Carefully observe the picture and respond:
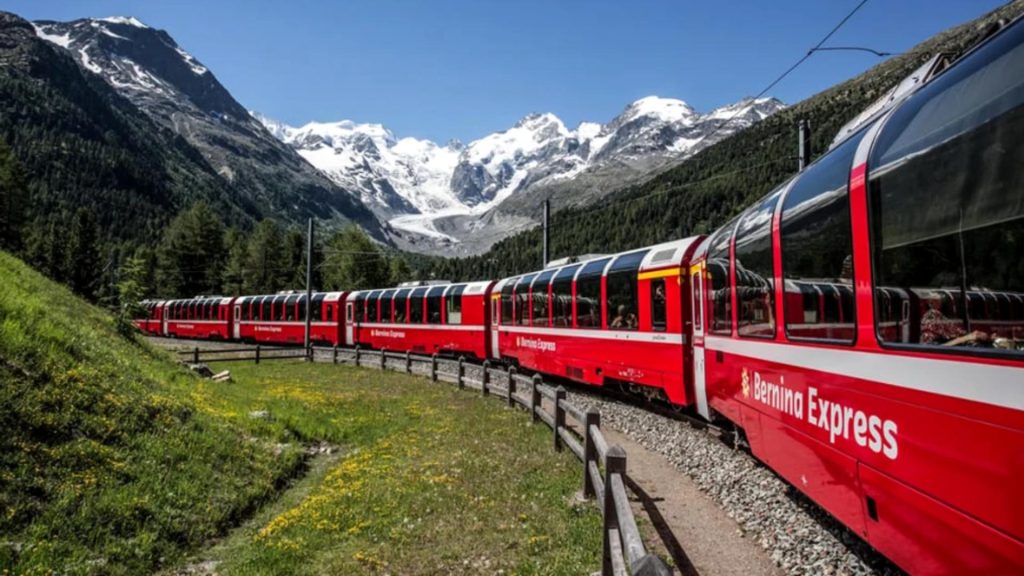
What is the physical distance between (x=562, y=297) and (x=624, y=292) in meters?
3.56

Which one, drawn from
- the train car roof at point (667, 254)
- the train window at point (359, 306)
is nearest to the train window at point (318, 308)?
the train window at point (359, 306)

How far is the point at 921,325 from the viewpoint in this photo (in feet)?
12.8

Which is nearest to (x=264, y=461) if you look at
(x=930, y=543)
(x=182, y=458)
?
(x=182, y=458)

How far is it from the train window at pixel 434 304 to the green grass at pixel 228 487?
15421mm

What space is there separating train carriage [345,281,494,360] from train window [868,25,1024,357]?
21104 millimetres

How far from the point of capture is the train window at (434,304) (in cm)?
2842

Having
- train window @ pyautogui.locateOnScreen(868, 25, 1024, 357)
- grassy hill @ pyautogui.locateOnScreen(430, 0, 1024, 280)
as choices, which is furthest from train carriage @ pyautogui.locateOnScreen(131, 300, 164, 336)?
grassy hill @ pyautogui.locateOnScreen(430, 0, 1024, 280)

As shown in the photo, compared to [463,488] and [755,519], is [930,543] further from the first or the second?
[463,488]

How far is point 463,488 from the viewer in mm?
8984

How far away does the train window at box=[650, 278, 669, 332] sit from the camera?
12.9 m

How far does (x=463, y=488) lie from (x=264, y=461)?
11.9ft

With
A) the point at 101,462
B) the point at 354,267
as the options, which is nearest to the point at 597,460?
the point at 101,462

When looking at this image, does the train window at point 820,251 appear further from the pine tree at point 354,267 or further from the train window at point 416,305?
the pine tree at point 354,267

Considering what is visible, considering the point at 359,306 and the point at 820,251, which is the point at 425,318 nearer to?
the point at 359,306
